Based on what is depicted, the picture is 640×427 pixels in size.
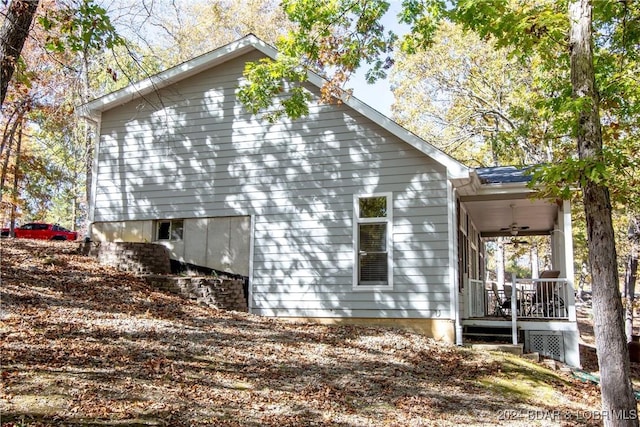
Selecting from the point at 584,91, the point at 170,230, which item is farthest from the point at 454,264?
the point at 170,230

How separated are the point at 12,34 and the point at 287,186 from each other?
668 cm

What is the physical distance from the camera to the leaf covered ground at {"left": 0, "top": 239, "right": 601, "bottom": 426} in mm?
5473

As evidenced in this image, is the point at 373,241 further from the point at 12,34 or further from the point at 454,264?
the point at 12,34

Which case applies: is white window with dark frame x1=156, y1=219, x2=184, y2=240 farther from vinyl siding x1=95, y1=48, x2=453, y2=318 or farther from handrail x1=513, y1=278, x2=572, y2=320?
handrail x1=513, y1=278, x2=572, y2=320

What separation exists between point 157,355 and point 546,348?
25.9ft

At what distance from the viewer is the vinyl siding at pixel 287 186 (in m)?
10.8

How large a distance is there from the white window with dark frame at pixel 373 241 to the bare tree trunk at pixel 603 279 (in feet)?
16.5

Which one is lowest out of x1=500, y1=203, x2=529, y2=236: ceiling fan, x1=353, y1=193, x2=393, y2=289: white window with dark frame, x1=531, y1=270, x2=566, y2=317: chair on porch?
x1=531, y1=270, x2=566, y2=317: chair on porch

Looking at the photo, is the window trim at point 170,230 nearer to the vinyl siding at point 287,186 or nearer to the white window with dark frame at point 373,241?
the vinyl siding at point 287,186

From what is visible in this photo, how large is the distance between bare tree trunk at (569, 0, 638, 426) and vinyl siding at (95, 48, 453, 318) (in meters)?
4.40

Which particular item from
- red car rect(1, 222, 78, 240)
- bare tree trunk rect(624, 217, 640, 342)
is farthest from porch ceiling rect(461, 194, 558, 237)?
red car rect(1, 222, 78, 240)

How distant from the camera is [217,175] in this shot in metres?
12.4

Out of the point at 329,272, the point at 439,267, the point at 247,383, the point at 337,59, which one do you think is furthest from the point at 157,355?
the point at 337,59

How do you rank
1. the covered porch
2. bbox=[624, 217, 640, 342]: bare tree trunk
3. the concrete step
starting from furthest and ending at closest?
bbox=[624, 217, 640, 342]: bare tree trunk → the covered porch → the concrete step
